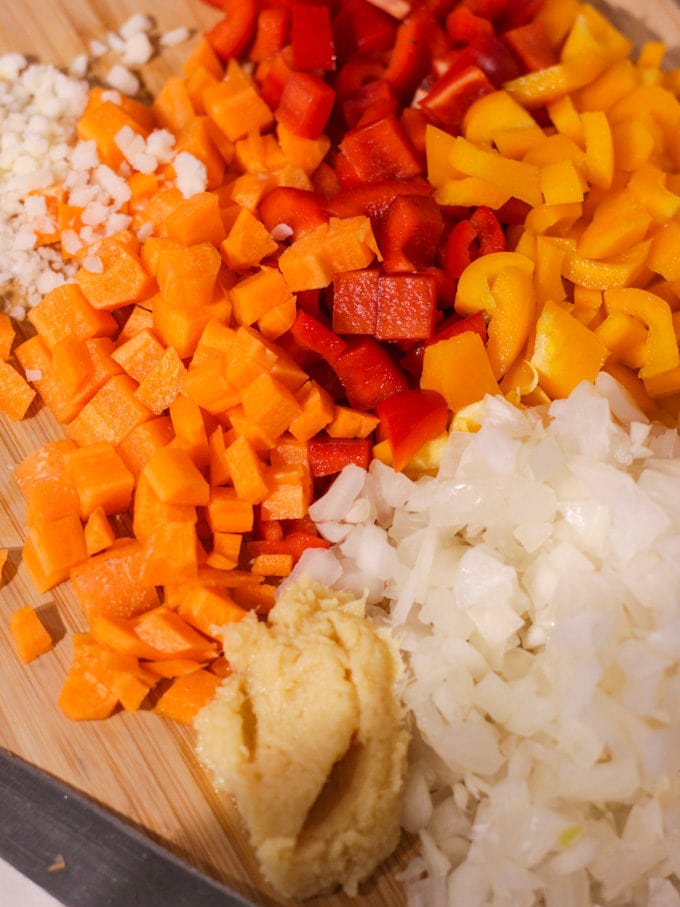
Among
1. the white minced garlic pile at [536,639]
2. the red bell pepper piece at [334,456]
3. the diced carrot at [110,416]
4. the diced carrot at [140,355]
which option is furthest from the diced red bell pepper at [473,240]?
the diced carrot at [110,416]

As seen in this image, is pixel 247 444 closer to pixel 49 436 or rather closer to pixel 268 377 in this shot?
pixel 268 377

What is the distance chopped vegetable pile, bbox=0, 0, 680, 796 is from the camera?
2.31 metres

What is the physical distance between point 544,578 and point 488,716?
14.1 inches

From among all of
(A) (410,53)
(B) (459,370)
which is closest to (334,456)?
(B) (459,370)

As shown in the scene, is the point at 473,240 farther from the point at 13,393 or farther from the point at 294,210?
the point at 13,393

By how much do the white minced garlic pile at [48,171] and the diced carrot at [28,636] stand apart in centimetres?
90

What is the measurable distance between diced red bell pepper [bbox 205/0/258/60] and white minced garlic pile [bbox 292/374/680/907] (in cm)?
151

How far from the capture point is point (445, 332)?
247 cm

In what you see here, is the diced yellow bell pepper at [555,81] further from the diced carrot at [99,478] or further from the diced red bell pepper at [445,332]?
the diced carrot at [99,478]

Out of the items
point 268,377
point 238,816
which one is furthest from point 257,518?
point 238,816

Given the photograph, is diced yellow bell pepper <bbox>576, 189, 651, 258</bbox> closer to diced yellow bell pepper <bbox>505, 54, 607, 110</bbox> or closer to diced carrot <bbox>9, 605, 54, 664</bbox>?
diced yellow bell pepper <bbox>505, 54, 607, 110</bbox>

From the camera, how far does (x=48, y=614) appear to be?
91.5 inches

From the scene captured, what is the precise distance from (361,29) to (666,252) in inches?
48.3

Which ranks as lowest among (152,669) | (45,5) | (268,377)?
(152,669)
